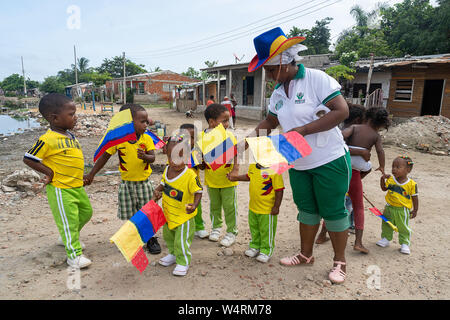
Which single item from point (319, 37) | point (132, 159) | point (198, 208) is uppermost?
point (319, 37)

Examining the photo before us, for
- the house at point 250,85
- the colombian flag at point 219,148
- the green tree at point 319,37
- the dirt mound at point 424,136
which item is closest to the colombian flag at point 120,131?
the colombian flag at point 219,148

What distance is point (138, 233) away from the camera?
2496 mm

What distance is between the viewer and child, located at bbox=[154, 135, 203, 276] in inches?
101

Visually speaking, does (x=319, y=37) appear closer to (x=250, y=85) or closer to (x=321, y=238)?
(x=250, y=85)

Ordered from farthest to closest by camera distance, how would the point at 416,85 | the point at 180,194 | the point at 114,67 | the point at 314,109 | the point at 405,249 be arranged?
1. the point at 114,67
2. the point at 416,85
3. the point at 405,249
4. the point at 180,194
5. the point at 314,109

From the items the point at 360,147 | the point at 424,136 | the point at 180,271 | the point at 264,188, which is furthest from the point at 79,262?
the point at 424,136

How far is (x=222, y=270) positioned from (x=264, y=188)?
88 centimetres

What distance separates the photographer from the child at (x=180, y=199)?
2.56 meters

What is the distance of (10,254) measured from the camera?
2.95 meters

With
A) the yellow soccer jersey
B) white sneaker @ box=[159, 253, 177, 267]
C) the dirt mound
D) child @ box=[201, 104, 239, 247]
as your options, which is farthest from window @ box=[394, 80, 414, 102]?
white sneaker @ box=[159, 253, 177, 267]

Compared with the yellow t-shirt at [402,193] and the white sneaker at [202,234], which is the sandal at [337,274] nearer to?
the yellow t-shirt at [402,193]
